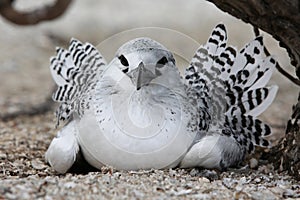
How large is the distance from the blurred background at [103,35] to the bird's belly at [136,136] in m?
2.24

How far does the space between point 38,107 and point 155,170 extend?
248 centimetres

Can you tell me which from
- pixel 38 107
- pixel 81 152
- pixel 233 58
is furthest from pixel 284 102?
pixel 81 152

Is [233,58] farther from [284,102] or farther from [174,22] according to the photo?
[174,22]

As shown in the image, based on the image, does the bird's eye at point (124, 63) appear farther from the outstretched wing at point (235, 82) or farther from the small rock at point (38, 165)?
the small rock at point (38, 165)

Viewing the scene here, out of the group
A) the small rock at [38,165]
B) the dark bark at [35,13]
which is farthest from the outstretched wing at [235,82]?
the dark bark at [35,13]

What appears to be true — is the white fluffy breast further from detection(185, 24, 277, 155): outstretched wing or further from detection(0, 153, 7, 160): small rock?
detection(0, 153, 7, 160): small rock

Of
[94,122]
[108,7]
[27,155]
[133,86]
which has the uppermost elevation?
[108,7]

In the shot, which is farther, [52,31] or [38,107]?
[52,31]

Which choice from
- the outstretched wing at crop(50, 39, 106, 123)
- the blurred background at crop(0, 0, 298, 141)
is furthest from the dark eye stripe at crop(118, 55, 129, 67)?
the blurred background at crop(0, 0, 298, 141)

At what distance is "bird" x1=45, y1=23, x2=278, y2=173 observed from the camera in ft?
9.11

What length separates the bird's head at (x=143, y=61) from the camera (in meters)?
2.71

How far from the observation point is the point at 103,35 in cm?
793

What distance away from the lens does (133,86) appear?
2814mm

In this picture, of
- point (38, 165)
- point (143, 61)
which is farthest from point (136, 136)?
point (38, 165)
